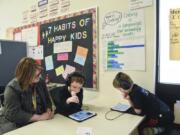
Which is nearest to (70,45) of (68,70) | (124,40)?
(68,70)

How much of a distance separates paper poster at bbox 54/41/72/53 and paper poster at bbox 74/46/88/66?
0.12m

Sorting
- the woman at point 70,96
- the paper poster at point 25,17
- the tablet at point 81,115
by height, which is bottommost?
the tablet at point 81,115

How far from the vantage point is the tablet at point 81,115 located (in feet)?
5.22

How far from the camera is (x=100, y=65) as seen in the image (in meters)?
2.12

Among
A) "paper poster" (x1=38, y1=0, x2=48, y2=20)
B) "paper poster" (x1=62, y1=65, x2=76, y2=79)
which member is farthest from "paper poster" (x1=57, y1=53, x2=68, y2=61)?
"paper poster" (x1=38, y1=0, x2=48, y2=20)

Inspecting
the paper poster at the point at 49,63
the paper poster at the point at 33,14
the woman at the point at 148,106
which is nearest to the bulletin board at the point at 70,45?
the paper poster at the point at 49,63

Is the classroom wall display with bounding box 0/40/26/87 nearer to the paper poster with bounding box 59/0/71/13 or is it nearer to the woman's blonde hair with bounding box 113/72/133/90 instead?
the paper poster with bounding box 59/0/71/13

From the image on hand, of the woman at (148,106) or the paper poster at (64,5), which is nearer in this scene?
the woman at (148,106)

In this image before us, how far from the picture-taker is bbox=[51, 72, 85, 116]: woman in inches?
68.7

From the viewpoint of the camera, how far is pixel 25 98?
1686 millimetres

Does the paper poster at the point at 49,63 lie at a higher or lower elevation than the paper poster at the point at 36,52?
lower

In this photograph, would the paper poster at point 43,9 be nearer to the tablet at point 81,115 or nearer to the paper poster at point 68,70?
the paper poster at point 68,70

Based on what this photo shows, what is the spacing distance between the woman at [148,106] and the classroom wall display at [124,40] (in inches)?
12.9

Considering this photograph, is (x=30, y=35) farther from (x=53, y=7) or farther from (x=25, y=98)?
(x=25, y=98)
